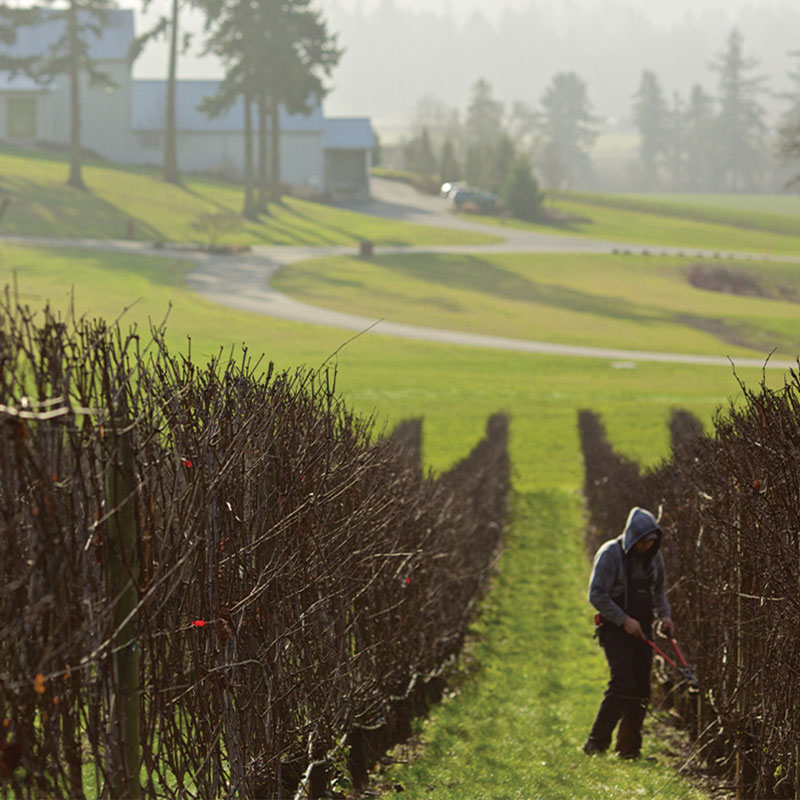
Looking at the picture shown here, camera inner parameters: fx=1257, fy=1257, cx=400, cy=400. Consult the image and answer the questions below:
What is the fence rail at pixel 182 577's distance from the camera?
13.5 ft

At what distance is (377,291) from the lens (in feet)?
165

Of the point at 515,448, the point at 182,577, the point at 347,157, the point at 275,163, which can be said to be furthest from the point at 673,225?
the point at 182,577

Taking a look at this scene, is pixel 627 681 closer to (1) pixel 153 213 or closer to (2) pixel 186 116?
(1) pixel 153 213

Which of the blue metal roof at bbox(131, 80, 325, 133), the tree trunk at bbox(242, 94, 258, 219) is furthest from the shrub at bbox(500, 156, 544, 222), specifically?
the tree trunk at bbox(242, 94, 258, 219)

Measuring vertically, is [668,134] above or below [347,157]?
above

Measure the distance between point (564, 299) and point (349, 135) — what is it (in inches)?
1398

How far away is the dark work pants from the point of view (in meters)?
9.28

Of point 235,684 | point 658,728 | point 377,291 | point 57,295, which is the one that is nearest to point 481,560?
point 658,728

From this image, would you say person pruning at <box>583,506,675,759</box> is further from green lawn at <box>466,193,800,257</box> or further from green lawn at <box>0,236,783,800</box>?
green lawn at <box>466,193,800,257</box>

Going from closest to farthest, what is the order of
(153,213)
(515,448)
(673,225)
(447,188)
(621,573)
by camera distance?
(621,573) < (515,448) < (153,213) < (673,225) < (447,188)

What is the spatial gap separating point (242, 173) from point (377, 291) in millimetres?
32894

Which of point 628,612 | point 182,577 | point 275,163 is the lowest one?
point 628,612

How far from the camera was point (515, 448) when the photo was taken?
92.1 ft

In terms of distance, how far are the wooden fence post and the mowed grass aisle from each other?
373 cm
